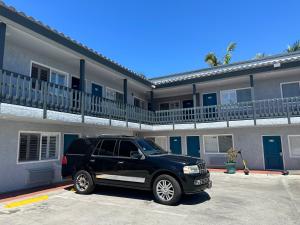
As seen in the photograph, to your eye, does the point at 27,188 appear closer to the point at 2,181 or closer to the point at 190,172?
the point at 2,181

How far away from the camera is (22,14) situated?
8016 millimetres

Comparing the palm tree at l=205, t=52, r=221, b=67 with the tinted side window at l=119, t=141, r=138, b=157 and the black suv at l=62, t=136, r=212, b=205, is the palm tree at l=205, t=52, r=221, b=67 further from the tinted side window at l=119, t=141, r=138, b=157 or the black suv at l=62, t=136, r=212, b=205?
the tinted side window at l=119, t=141, r=138, b=157

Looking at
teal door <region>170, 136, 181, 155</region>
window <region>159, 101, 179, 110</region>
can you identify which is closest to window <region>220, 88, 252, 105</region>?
window <region>159, 101, 179, 110</region>

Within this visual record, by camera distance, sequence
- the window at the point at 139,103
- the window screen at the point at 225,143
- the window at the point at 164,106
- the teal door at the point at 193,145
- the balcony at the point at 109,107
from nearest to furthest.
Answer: the balcony at the point at 109,107
the window screen at the point at 225,143
the teal door at the point at 193,145
the window at the point at 139,103
the window at the point at 164,106

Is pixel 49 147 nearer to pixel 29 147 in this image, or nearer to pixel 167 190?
pixel 29 147

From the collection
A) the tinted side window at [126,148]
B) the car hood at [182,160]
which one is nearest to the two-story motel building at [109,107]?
the tinted side window at [126,148]

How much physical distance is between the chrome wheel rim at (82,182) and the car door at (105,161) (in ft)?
1.54

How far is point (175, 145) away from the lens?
58.1ft

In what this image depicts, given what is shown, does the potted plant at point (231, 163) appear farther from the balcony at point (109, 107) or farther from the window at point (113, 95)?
the window at point (113, 95)

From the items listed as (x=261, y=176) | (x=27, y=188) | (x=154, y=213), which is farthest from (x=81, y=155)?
(x=261, y=176)

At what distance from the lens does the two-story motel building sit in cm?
877

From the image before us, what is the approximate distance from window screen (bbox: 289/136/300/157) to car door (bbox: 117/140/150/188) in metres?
11.3

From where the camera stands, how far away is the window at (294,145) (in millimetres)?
14078

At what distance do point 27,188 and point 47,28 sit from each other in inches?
261
